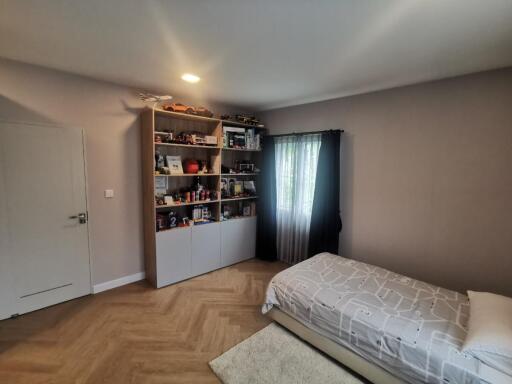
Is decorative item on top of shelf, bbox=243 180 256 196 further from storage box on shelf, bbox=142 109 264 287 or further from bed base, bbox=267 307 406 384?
bed base, bbox=267 307 406 384

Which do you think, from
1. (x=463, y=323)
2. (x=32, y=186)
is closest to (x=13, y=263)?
(x=32, y=186)

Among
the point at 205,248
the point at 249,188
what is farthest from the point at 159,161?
the point at 249,188

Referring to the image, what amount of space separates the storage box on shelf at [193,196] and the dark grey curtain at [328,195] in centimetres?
116

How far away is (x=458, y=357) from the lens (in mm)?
1491

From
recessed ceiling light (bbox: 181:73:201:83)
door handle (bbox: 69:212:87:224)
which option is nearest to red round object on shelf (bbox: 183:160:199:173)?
recessed ceiling light (bbox: 181:73:201:83)

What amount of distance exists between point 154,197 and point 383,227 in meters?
2.75

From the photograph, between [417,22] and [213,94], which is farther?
[213,94]

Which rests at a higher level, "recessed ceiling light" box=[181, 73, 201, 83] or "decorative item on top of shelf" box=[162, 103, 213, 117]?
"recessed ceiling light" box=[181, 73, 201, 83]

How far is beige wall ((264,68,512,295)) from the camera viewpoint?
2.24 metres

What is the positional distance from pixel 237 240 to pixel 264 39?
9.34 feet

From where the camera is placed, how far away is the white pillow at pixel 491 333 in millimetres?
1417

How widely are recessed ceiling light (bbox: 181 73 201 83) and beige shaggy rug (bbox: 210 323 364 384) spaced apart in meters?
2.66

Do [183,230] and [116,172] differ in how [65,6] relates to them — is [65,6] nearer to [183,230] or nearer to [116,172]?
[116,172]

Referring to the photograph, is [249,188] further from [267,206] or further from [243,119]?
[243,119]
